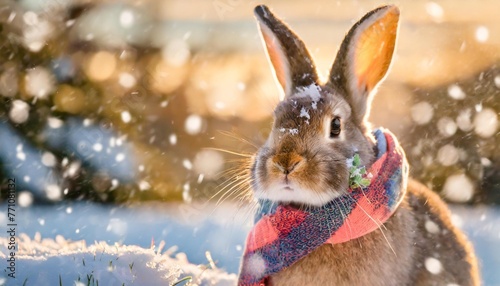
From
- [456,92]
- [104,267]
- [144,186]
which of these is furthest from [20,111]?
[456,92]

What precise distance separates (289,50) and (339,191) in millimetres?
939

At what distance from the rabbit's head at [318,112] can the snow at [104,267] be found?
1.17 m

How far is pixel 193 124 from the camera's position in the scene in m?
6.46

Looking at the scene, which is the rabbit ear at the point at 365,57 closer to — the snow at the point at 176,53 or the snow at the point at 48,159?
the snow at the point at 176,53

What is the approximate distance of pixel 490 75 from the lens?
6352 mm

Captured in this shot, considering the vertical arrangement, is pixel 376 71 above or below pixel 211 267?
above

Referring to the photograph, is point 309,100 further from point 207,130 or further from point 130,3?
point 130,3

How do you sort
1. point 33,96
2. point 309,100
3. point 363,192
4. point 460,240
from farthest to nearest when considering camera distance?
1. point 33,96
2. point 460,240
3. point 309,100
4. point 363,192

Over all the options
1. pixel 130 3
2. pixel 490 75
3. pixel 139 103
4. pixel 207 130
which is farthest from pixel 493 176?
pixel 130 3

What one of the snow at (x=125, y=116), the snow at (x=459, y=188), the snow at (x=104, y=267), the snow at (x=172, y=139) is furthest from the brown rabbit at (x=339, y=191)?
the snow at (x=125, y=116)

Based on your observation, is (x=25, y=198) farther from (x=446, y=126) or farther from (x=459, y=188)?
(x=459, y=188)

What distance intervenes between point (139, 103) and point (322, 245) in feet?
13.1

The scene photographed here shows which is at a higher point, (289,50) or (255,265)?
(289,50)

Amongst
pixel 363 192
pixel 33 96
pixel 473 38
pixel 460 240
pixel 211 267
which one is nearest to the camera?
pixel 363 192
